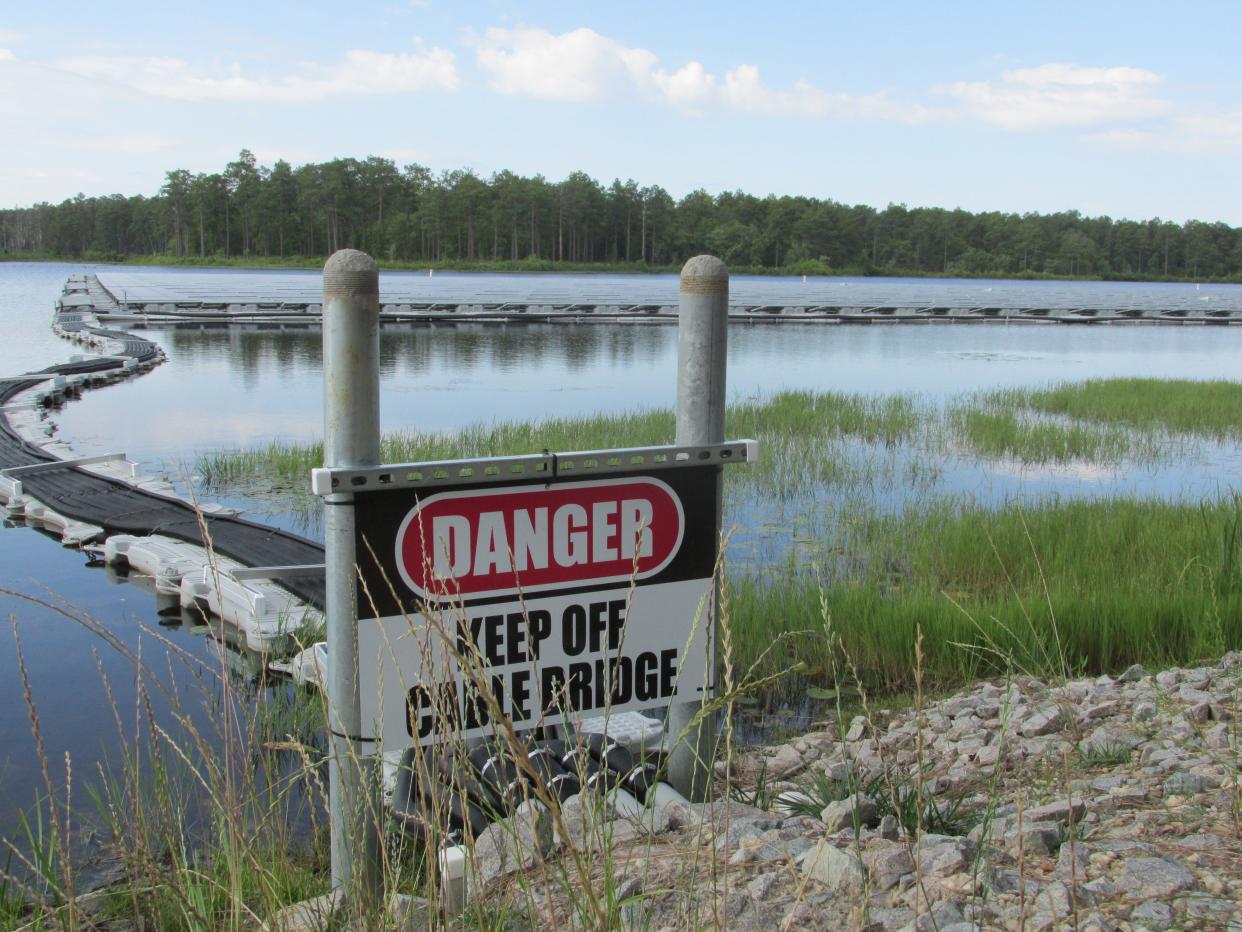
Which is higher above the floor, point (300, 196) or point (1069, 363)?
point (300, 196)

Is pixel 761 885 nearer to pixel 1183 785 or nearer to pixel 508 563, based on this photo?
pixel 508 563

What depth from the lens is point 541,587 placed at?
3.08 meters

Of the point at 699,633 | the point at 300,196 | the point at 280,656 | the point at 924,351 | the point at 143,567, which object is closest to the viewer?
the point at 699,633

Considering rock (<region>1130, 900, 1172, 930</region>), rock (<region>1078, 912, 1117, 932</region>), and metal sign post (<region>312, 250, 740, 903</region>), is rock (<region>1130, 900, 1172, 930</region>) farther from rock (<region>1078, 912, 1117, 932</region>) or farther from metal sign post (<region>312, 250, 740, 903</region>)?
metal sign post (<region>312, 250, 740, 903</region>)

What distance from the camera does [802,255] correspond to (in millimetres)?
136875

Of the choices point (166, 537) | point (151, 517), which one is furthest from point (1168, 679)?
point (151, 517)

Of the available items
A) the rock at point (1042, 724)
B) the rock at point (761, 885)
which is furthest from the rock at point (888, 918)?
the rock at point (1042, 724)

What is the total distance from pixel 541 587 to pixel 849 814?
3.53ft

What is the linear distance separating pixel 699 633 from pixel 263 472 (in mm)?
10913

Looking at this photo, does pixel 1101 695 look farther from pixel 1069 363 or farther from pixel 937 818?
pixel 1069 363

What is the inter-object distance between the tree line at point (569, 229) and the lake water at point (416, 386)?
244 feet

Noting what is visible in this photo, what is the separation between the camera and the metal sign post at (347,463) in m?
2.66

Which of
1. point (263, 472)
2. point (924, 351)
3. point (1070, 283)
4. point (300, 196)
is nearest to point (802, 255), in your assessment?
point (1070, 283)

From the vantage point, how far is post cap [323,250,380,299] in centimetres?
264
